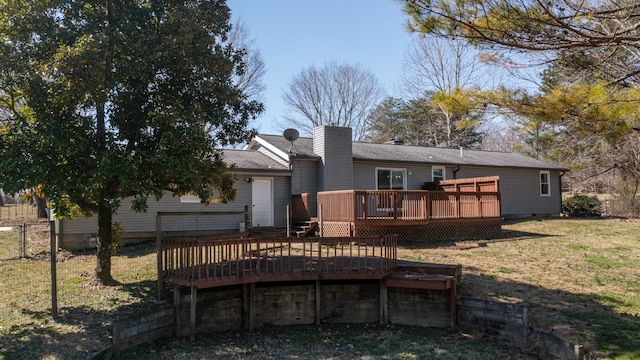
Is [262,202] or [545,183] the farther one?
[545,183]

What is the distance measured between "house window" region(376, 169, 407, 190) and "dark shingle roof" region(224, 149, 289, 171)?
430 centimetres

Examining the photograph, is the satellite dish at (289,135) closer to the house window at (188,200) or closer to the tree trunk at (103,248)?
the house window at (188,200)

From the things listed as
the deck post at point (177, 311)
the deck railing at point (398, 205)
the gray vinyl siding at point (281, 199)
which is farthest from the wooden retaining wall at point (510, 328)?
the gray vinyl siding at point (281, 199)

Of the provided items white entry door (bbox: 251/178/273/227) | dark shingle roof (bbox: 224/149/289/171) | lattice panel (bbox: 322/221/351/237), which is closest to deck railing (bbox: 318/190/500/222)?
lattice panel (bbox: 322/221/351/237)

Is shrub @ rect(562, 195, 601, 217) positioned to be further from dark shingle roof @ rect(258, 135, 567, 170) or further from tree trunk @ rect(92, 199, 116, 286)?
tree trunk @ rect(92, 199, 116, 286)

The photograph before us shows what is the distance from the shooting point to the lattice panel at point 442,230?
529 inches

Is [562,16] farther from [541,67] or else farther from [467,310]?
[467,310]

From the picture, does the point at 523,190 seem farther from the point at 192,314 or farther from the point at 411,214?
the point at 192,314

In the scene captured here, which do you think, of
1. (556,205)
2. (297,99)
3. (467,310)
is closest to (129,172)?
(467,310)

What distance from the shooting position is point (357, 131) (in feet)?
117

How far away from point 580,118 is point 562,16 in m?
2.23

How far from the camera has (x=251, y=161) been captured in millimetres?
16766

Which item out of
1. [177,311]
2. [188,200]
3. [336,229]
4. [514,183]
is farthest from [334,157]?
[514,183]

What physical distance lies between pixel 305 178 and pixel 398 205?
472cm
